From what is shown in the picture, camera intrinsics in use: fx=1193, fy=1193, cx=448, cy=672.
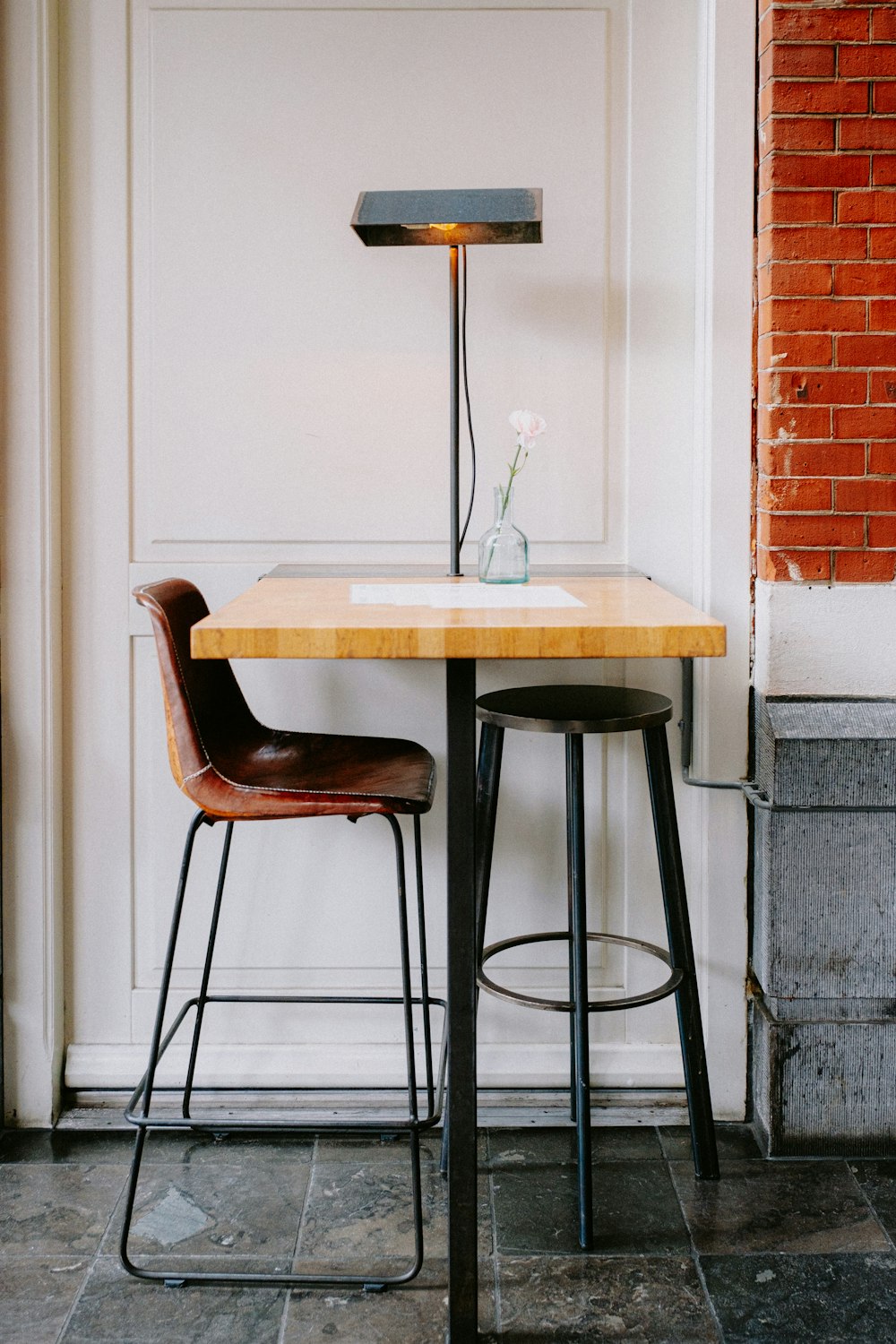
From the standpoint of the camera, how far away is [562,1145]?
8.47 ft

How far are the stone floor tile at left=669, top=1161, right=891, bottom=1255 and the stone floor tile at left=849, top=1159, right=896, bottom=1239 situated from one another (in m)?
0.02

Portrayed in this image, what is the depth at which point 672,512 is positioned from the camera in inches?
108

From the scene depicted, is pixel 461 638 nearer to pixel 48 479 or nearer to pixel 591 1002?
pixel 591 1002

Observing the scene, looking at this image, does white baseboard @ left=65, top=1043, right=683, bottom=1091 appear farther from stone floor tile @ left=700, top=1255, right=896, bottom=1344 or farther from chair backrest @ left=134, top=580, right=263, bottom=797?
chair backrest @ left=134, top=580, right=263, bottom=797

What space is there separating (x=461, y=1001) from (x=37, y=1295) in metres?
0.95

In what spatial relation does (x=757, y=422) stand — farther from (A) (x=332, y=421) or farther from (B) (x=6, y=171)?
(B) (x=6, y=171)

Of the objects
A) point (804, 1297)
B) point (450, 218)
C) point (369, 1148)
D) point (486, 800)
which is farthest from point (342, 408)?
point (804, 1297)

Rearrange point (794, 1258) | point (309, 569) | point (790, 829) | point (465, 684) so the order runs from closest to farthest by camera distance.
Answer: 1. point (465, 684)
2. point (794, 1258)
3. point (790, 829)
4. point (309, 569)

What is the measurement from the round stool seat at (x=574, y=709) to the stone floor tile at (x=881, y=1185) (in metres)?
1.02

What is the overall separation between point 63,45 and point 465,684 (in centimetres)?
185

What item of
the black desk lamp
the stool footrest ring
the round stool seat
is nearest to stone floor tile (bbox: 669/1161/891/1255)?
the stool footrest ring

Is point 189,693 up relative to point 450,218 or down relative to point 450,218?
down

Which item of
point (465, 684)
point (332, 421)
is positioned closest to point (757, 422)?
point (332, 421)

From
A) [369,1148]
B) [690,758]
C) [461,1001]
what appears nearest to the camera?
[461,1001]
